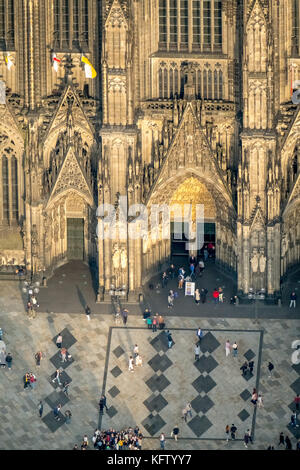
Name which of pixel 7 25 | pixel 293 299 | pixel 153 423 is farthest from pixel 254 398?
pixel 7 25

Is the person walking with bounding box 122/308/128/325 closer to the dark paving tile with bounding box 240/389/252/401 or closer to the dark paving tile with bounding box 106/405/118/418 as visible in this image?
the dark paving tile with bounding box 106/405/118/418

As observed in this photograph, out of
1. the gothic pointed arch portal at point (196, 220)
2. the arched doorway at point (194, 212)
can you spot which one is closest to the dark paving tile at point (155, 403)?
the gothic pointed arch portal at point (196, 220)


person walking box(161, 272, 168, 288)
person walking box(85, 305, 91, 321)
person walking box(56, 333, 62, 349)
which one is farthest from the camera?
person walking box(161, 272, 168, 288)

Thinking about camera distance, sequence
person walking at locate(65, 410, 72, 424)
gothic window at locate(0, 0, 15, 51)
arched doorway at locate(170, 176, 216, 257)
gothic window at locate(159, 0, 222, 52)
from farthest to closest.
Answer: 1. arched doorway at locate(170, 176, 216, 257)
2. gothic window at locate(0, 0, 15, 51)
3. gothic window at locate(159, 0, 222, 52)
4. person walking at locate(65, 410, 72, 424)

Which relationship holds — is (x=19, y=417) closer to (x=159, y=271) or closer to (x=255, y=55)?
(x=159, y=271)

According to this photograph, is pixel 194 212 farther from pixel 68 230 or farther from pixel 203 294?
pixel 68 230

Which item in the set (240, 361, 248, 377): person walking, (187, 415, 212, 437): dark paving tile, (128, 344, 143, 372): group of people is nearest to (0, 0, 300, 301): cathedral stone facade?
(128, 344, 143, 372): group of people

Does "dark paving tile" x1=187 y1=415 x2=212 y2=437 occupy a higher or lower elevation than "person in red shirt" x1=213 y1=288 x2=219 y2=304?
lower

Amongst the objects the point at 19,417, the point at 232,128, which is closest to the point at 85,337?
the point at 19,417
